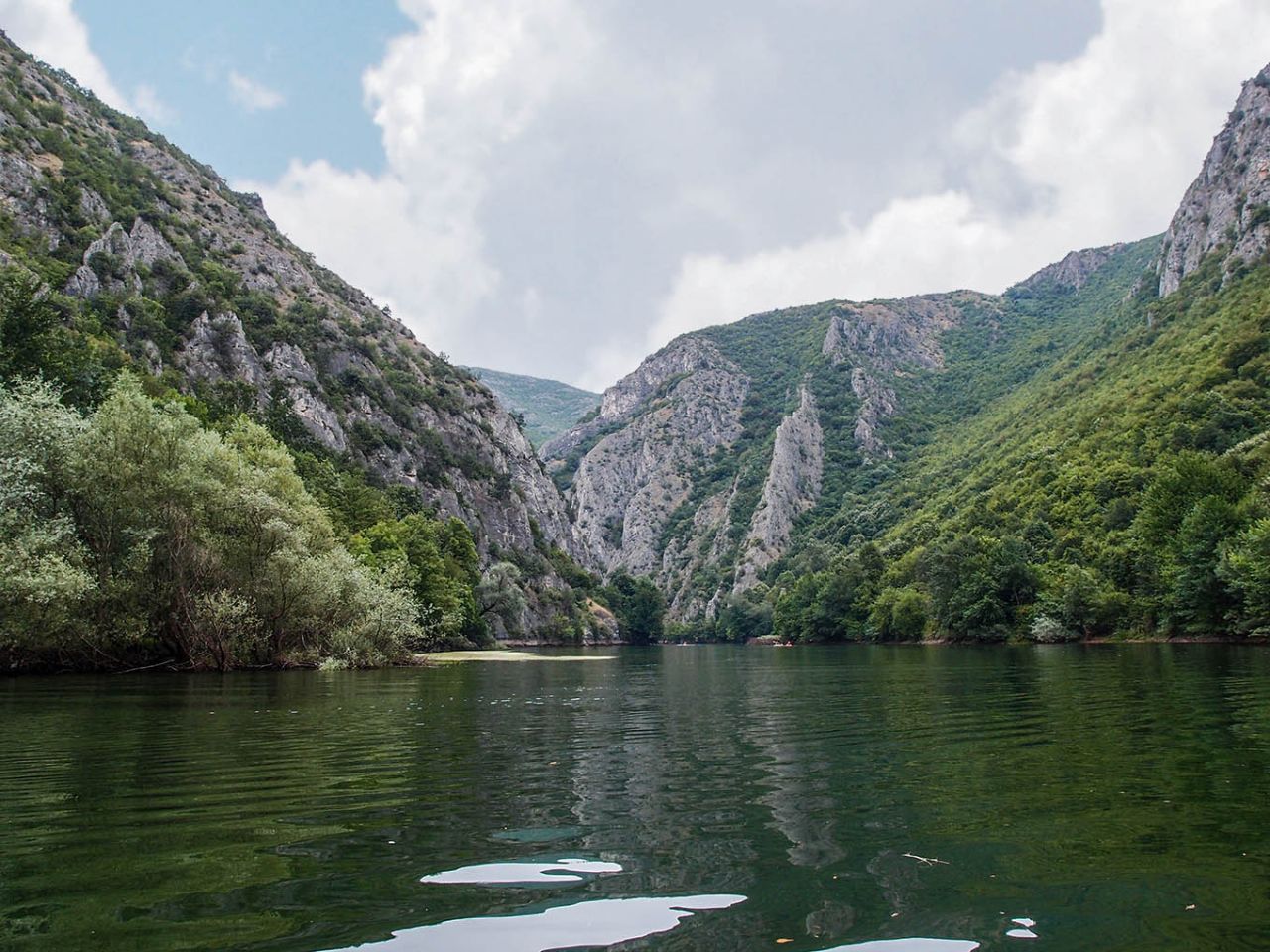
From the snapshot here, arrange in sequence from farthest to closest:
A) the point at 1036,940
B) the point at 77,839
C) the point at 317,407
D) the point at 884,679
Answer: the point at 317,407 → the point at 884,679 → the point at 77,839 → the point at 1036,940

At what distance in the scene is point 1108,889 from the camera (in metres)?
6.67

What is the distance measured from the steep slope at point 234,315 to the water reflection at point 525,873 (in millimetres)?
81797

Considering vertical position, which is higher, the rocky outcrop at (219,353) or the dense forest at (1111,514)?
the rocky outcrop at (219,353)

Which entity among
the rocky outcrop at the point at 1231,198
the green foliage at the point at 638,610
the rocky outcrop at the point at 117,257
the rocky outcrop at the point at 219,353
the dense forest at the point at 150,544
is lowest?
the green foliage at the point at 638,610

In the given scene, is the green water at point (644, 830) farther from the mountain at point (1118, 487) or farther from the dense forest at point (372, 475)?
the mountain at point (1118, 487)

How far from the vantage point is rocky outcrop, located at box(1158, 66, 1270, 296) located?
131 m

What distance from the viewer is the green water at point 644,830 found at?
603 centimetres

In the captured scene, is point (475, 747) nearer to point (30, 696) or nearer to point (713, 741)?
point (713, 741)

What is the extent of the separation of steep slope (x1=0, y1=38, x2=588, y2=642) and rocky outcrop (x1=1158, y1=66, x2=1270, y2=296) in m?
126

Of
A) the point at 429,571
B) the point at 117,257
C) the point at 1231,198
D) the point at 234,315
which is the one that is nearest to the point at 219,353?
the point at 234,315

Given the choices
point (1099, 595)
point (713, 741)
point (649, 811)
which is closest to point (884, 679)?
point (713, 741)

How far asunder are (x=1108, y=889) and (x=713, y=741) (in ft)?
37.1

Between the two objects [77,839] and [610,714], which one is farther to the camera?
[610,714]

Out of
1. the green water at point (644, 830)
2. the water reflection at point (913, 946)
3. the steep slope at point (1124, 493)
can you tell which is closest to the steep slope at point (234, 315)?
the steep slope at point (1124, 493)
